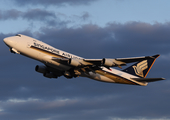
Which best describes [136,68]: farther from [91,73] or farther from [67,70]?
[67,70]

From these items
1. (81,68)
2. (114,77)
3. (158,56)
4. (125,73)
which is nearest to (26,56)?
(81,68)

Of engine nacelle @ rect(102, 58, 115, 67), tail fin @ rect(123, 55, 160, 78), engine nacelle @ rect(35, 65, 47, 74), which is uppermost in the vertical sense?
tail fin @ rect(123, 55, 160, 78)

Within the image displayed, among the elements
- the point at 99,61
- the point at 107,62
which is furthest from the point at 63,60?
the point at 107,62

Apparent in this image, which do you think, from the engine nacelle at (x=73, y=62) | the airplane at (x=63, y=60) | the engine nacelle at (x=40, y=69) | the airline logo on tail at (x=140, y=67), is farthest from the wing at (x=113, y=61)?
the airline logo on tail at (x=140, y=67)

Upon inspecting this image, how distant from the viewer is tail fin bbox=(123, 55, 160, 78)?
57.0 meters

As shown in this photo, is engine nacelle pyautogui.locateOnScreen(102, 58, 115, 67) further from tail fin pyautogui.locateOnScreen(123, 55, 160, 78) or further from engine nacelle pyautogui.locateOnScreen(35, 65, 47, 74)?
tail fin pyautogui.locateOnScreen(123, 55, 160, 78)

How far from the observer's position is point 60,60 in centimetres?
4400

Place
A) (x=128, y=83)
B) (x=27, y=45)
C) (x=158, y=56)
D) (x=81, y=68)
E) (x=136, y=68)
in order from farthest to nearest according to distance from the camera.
Answer: 1. (x=136, y=68)
2. (x=128, y=83)
3. (x=158, y=56)
4. (x=81, y=68)
5. (x=27, y=45)

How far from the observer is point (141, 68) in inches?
2304

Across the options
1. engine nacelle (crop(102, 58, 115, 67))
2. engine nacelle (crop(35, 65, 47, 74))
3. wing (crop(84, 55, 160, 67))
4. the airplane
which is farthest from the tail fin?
engine nacelle (crop(35, 65, 47, 74))

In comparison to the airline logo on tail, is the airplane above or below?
below

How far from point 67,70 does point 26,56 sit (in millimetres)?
7756

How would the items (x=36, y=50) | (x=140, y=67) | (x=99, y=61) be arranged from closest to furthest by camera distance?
(x=36, y=50), (x=99, y=61), (x=140, y=67)

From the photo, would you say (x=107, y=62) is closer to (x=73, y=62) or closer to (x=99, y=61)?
(x=99, y=61)
